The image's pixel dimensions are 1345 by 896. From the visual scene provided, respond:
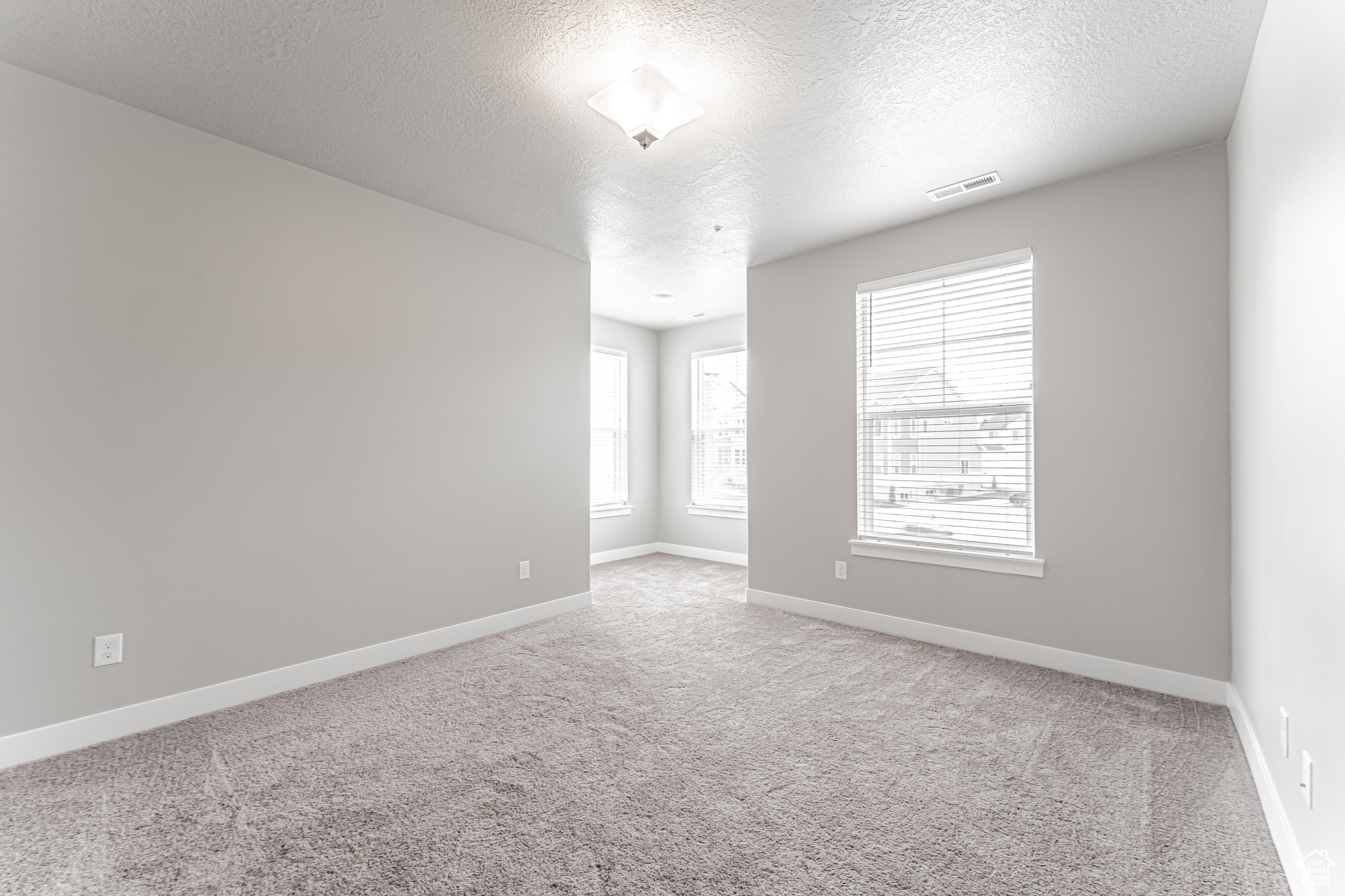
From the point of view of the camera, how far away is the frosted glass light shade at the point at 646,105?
2207 millimetres

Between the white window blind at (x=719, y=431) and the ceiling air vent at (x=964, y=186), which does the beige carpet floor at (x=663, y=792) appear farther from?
the white window blind at (x=719, y=431)

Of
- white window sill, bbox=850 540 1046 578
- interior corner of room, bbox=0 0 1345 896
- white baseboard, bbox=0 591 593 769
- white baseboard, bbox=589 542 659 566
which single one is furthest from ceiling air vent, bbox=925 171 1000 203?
white baseboard, bbox=589 542 659 566

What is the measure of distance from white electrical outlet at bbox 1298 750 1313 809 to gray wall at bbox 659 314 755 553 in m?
4.80

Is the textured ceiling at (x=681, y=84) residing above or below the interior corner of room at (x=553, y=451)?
above

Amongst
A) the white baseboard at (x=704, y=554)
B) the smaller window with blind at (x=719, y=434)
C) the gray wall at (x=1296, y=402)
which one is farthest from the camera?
the smaller window with blind at (x=719, y=434)

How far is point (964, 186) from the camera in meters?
3.24

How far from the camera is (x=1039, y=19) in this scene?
6.52 feet

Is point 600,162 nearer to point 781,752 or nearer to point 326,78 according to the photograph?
point 326,78

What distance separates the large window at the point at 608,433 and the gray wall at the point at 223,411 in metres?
2.19

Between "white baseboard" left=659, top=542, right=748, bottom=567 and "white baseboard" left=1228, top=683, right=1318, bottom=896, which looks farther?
"white baseboard" left=659, top=542, right=748, bottom=567

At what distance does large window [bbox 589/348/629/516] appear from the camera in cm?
625

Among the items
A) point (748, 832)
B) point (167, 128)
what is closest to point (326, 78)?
point (167, 128)

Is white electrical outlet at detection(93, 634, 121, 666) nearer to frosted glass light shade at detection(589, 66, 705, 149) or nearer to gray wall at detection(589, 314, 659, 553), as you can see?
frosted glass light shade at detection(589, 66, 705, 149)

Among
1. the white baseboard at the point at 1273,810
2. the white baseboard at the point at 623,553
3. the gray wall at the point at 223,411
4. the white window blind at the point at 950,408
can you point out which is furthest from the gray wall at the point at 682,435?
the white baseboard at the point at 1273,810
